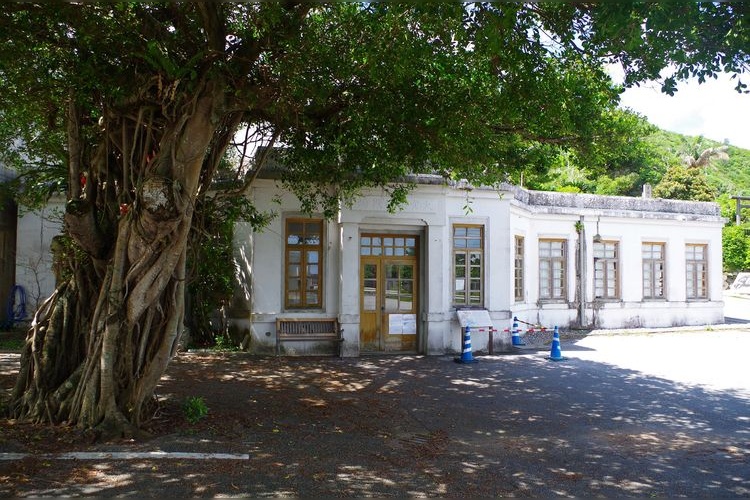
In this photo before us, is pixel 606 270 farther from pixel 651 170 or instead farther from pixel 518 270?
pixel 651 170

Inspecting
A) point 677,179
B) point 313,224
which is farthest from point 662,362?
point 677,179

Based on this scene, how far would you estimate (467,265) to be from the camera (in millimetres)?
13102

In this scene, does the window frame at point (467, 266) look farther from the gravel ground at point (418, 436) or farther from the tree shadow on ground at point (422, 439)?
the tree shadow on ground at point (422, 439)

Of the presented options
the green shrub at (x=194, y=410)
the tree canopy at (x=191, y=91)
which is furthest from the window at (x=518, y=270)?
the green shrub at (x=194, y=410)

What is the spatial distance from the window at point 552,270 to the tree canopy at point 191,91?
902cm

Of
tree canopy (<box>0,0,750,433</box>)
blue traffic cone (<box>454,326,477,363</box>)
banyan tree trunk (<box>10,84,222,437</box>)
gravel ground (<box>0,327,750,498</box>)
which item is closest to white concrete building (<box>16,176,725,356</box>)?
blue traffic cone (<box>454,326,477,363</box>)

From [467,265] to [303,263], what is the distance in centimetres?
375

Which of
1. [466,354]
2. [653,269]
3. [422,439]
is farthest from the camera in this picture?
[653,269]

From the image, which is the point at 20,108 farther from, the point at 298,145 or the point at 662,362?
the point at 662,362

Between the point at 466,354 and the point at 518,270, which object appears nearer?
the point at 466,354

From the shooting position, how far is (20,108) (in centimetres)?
877

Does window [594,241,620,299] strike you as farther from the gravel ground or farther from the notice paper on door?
the notice paper on door

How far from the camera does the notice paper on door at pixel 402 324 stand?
12719 mm

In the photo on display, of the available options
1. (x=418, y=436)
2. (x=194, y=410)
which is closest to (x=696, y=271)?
(x=418, y=436)
